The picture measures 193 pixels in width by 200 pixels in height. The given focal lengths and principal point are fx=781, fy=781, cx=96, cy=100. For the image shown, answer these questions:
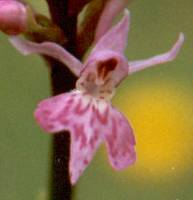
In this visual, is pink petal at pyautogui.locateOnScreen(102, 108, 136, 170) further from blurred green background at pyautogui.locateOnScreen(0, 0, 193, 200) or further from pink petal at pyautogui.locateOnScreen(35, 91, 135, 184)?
blurred green background at pyautogui.locateOnScreen(0, 0, 193, 200)

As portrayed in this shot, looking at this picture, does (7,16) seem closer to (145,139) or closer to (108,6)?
(108,6)

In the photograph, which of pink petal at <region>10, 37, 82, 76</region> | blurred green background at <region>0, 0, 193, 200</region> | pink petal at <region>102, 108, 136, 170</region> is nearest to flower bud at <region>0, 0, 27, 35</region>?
pink petal at <region>10, 37, 82, 76</region>

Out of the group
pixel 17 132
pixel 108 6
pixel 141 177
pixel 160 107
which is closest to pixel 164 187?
pixel 141 177

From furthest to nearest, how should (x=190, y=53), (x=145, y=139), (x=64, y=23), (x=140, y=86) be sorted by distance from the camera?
(x=190, y=53) < (x=140, y=86) < (x=145, y=139) < (x=64, y=23)

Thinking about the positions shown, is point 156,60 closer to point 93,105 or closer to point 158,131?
point 93,105

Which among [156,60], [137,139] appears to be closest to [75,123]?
[156,60]

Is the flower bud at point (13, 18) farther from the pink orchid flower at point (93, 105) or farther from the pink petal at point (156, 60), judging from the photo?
the pink petal at point (156, 60)
